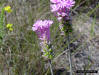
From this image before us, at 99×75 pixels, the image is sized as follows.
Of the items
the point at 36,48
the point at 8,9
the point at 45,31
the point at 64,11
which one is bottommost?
the point at 36,48

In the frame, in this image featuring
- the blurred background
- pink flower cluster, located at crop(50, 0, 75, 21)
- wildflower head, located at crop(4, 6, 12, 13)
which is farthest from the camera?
wildflower head, located at crop(4, 6, 12, 13)

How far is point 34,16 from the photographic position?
259cm

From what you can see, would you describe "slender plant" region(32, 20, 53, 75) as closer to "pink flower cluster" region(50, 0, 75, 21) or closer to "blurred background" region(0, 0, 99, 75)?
"pink flower cluster" region(50, 0, 75, 21)

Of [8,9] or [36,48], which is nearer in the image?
[36,48]

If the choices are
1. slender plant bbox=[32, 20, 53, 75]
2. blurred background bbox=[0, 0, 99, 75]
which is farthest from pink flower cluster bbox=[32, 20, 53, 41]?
blurred background bbox=[0, 0, 99, 75]

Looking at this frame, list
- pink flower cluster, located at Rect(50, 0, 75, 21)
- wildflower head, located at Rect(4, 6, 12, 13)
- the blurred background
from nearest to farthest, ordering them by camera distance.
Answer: pink flower cluster, located at Rect(50, 0, 75, 21)
the blurred background
wildflower head, located at Rect(4, 6, 12, 13)

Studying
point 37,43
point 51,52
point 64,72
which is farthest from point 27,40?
point 51,52

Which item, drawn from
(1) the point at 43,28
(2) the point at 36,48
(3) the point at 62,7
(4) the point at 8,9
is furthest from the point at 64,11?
(4) the point at 8,9

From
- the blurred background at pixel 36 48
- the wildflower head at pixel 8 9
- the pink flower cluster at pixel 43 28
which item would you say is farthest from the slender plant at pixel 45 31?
the wildflower head at pixel 8 9

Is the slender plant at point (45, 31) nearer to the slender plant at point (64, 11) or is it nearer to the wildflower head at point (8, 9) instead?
the slender plant at point (64, 11)

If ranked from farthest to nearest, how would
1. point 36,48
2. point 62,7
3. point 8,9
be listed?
point 8,9
point 36,48
point 62,7

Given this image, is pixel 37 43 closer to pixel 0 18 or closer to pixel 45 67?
pixel 45 67

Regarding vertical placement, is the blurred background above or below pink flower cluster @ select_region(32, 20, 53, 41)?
below

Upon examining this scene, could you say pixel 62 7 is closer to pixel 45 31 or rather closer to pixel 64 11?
pixel 64 11
